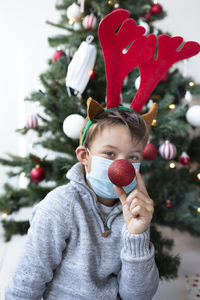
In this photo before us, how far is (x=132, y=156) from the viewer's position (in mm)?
784

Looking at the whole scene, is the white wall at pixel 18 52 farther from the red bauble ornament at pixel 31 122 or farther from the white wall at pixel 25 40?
the red bauble ornament at pixel 31 122

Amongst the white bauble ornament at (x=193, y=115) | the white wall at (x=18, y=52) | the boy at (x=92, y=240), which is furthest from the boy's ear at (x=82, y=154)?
the white wall at (x=18, y=52)

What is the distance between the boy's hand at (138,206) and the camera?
667mm

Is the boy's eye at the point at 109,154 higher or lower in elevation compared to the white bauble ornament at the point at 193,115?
higher

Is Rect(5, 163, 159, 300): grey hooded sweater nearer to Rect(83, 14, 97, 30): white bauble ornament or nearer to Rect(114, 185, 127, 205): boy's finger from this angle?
Rect(114, 185, 127, 205): boy's finger

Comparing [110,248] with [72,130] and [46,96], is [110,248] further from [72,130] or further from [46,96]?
[46,96]

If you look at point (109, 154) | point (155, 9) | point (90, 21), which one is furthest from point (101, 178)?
point (155, 9)

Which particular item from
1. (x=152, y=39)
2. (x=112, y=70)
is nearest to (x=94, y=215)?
(x=112, y=70)

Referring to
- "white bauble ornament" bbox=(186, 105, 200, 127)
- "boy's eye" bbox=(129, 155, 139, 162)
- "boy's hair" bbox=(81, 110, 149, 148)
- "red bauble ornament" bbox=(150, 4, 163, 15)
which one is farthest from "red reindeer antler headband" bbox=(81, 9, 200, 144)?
"red bauble ornament" bbox=(150, 4, 163, 15)

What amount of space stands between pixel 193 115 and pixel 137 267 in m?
0.86

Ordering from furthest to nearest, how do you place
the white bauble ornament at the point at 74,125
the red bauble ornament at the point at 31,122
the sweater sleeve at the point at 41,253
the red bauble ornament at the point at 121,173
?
the red bauble ornament at the point at 31,122 → the white bauble ornament at the point at 74,125 → the sweater sleeve at the point at 41,253 → the red bauble ornament at the point at 121,173

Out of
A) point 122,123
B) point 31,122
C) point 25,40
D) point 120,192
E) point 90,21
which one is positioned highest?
point 90,21

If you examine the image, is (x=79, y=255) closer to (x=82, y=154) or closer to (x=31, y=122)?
(x=82, y=154)

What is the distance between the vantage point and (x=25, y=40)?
1993 mm
